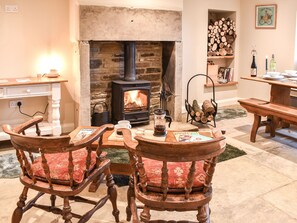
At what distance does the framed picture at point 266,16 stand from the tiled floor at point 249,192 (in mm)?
2536

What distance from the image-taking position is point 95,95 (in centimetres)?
486

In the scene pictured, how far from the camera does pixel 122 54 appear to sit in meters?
4.98

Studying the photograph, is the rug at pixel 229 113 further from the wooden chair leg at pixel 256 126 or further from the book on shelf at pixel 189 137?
the book on shelf at pixel 189 137

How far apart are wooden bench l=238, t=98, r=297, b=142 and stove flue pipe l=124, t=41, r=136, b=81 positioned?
159 cm

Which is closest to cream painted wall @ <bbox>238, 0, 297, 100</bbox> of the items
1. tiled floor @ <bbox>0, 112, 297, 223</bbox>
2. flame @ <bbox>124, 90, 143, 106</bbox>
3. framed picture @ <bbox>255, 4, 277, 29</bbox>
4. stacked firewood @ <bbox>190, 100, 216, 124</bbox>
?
framed picture @ <bbox>255, 4, 277, 29</bbox>

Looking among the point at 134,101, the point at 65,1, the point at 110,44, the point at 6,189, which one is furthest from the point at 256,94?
the point at 6,189

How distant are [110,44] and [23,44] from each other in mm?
1185

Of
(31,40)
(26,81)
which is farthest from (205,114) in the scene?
(31,40)

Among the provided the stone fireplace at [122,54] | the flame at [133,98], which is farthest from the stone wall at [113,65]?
the flame at [133,98]

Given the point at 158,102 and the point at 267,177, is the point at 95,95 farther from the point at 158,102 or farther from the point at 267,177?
the point at 267,177

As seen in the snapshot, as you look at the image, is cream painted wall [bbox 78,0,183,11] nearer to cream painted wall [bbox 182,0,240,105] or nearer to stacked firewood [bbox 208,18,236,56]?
cream painted wall [bbox 182,0,240,105]

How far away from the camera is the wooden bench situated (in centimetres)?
385

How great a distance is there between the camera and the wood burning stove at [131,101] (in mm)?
4688

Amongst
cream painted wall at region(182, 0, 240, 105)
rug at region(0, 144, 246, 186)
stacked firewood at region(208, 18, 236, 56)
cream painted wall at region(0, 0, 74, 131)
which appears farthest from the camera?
stacked firewood at region(208, 18, 236, 56)
